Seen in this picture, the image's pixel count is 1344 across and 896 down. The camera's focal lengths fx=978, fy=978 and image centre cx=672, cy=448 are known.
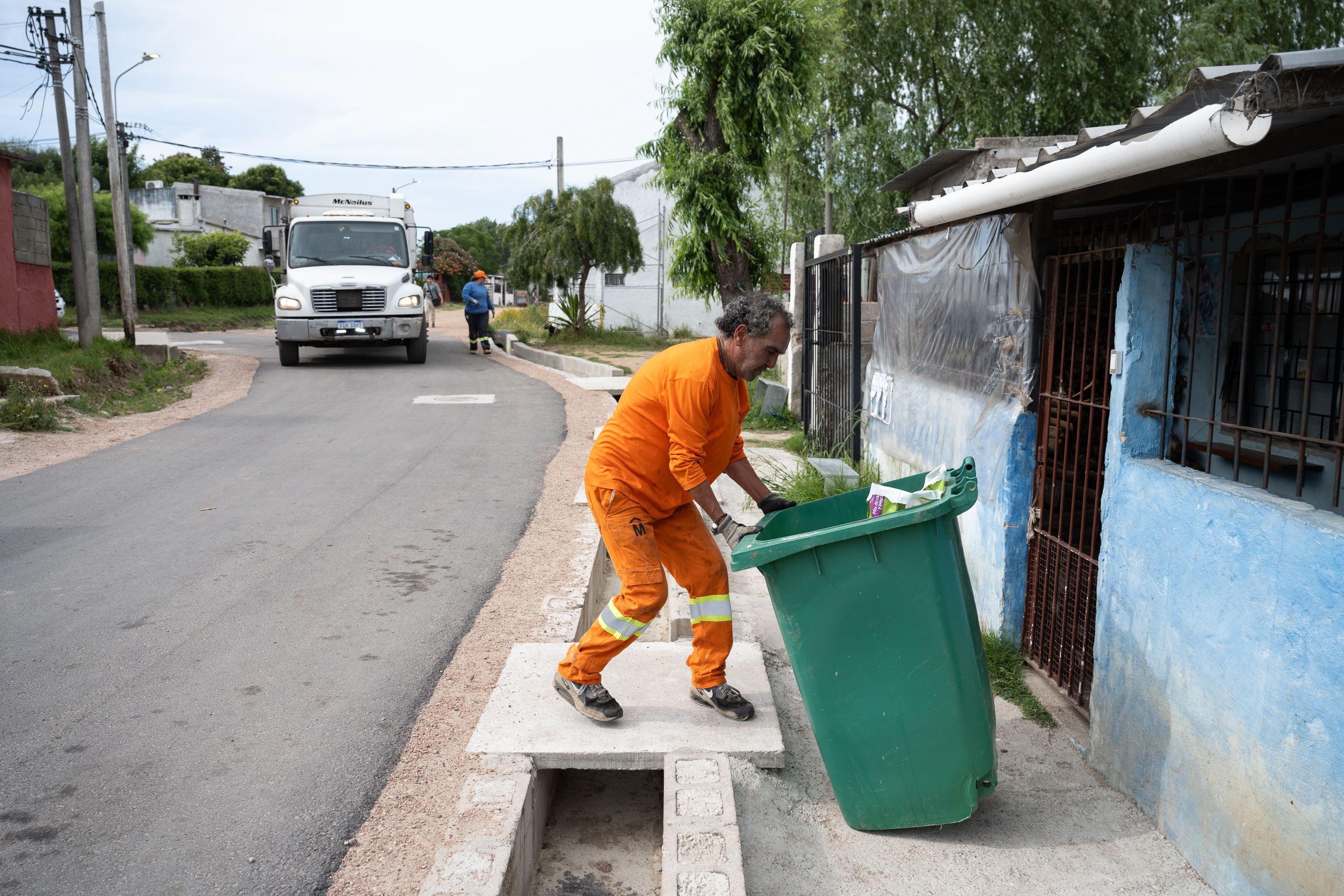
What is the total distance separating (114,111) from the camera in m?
22.3

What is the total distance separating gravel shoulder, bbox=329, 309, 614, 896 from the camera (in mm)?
2889

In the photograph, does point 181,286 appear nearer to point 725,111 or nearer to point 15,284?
point 15,284

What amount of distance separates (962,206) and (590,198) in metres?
22.3

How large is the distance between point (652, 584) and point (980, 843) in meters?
1.37

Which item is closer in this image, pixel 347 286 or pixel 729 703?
pixel 729 703

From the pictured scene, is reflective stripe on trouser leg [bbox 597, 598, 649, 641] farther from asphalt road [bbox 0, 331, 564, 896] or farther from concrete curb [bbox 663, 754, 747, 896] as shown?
asphalt road [bbox 0, 331, 564, 896]

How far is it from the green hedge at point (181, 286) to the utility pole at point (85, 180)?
1408 cm

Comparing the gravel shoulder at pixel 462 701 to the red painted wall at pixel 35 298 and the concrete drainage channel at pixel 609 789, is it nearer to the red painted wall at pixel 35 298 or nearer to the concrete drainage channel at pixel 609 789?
the concrete drainage channel at pixel 609 789

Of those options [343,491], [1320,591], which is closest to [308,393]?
[343,491]

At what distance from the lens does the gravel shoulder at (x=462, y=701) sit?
9.48ft

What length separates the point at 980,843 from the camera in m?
3.17

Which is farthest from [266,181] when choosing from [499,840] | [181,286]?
[499,840]

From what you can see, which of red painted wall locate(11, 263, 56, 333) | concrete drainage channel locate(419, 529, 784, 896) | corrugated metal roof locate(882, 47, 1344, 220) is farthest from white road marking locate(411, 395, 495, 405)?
corrugated metal roof locate(882, 47, 1344, 220)

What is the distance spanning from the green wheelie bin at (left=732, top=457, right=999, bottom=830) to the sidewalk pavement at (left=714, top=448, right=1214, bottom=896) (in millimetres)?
150
